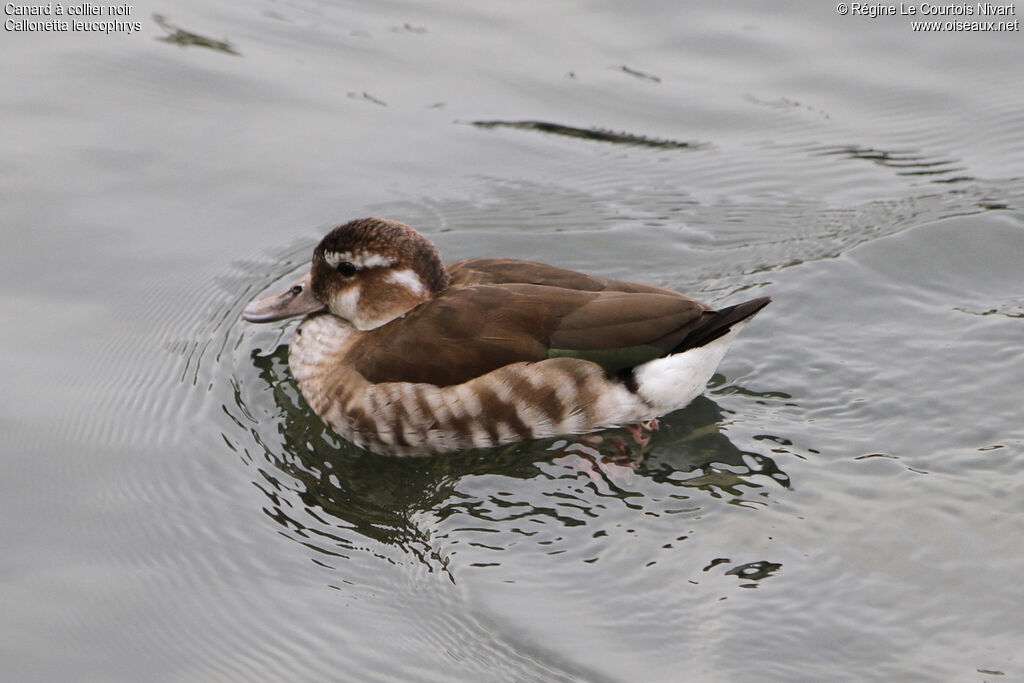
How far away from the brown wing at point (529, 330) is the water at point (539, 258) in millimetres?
524

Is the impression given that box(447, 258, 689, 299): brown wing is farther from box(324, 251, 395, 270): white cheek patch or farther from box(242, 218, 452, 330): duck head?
box(324, 251, 395, 270): white cheek patch

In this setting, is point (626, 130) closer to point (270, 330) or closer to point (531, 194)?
point (531, 194)

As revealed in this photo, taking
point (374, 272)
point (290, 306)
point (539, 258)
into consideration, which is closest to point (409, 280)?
point (374, 272)

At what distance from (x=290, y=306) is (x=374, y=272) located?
0.65m

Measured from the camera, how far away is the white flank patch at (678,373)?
6.81m

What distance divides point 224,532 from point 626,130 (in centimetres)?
514

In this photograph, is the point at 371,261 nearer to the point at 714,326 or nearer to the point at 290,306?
the point at 290,306

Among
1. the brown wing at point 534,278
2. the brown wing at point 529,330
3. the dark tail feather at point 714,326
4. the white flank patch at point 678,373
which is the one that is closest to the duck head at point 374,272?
the brown wing at point 534,278

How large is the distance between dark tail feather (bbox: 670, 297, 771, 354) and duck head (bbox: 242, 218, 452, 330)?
1.41 metres

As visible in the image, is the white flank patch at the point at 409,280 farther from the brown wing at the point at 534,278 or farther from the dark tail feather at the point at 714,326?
the dark tail feather at the point at 714,326

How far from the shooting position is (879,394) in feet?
23.2

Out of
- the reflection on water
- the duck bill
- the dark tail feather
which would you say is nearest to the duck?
the dark tail feather

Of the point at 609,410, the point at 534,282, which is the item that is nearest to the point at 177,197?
the point at 534,282

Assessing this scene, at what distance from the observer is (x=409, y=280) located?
280 inches
